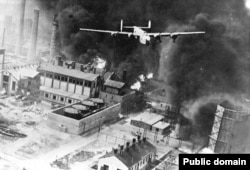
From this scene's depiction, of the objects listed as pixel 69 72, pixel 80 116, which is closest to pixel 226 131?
pixel 80 116

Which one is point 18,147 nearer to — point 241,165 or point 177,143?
point 177,143

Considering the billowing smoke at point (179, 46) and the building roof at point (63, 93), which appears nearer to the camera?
the building roof at point (63, 93)

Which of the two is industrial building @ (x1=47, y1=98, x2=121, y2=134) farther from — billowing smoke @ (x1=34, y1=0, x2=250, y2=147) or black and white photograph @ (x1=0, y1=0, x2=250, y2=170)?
billowing smoke @ (x1=34, y1=0, x2=250, y2=147)

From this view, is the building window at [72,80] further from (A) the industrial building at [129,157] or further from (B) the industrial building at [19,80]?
(A) the industrial building at [129,157]

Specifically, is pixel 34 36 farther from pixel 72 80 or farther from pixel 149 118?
pixel 149 118

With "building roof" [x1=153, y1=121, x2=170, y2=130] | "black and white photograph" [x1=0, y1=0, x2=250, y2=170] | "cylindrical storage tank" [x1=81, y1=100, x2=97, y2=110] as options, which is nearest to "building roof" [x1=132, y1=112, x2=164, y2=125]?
"black and white photograph" [x1=0, y1=0, x2=250, y2=170]

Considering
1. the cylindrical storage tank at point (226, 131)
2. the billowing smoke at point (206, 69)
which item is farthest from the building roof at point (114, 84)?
the cylindrical storage tank at point (226, 131)
